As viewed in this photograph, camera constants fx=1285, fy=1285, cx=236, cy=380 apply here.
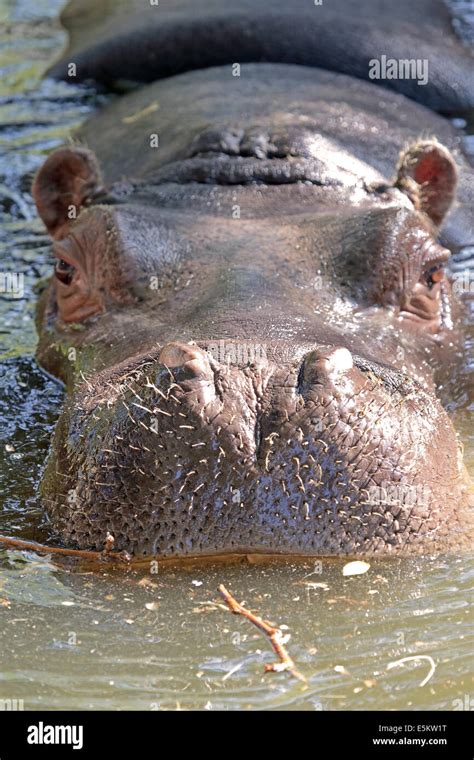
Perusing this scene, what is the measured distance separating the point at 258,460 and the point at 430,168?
2.58 metres

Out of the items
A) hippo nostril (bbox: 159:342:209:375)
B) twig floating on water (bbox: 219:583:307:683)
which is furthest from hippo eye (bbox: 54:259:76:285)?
twig floating on water (bbox: 219:583:307:683)

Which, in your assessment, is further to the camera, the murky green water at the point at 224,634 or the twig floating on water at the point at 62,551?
the twig floating on water at the point at 62,551

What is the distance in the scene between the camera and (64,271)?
5.38 m

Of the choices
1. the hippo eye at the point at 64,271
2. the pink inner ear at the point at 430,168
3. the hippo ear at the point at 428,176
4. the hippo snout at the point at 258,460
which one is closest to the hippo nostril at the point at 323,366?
the hippo snout at the point at 258,460

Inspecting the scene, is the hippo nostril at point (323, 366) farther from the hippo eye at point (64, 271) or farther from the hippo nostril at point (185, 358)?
the hippo eye at point (64, 271)

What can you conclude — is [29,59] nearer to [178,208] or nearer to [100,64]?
[100,64]

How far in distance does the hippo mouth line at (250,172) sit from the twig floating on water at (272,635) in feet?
8.24

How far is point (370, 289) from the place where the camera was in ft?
15.5

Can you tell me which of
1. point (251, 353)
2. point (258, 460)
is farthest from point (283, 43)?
point (258, 460)

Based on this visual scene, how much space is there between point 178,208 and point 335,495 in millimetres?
2216

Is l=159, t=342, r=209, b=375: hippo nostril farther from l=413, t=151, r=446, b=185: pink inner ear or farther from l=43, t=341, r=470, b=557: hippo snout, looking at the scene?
l=413, t=151, r=446, b=185: pink inner ear

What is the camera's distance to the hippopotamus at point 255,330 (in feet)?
11.6

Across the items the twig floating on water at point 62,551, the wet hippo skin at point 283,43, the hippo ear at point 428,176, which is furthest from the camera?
the wet hippo skin at point 283,43

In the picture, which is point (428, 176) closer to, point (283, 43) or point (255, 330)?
point (255, 330)
